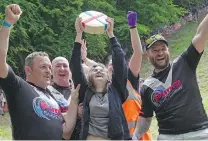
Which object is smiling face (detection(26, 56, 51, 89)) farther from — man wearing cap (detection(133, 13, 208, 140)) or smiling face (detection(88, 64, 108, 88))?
man wearing cap (detection(133, 13, 208, 140))

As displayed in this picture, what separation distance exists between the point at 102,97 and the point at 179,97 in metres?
0.77

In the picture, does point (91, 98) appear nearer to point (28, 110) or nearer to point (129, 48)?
point (28, 110)

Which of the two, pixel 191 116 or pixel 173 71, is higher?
pixel 173 71

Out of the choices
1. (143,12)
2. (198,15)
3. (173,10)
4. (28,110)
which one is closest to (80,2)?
(143,12)

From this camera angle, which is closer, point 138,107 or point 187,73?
point 187,73

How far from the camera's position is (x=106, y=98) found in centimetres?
394

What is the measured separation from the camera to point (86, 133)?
383 centimetres

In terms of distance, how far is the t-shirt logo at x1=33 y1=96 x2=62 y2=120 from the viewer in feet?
12.3

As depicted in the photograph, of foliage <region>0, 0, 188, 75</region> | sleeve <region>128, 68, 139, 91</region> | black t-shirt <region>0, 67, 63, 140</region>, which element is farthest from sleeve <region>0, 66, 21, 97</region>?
foliage <region>0, 0, 188, 75</region>

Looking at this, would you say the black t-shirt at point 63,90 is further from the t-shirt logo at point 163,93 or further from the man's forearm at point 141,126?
the t-shirt logo at point 163,93

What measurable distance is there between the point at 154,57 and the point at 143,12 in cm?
2189

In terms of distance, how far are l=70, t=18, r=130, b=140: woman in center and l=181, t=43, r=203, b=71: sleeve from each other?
669 mm

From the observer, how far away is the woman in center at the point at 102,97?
3828mm

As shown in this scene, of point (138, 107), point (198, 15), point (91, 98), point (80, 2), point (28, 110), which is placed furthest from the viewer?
point (198, 15)
